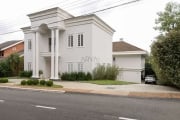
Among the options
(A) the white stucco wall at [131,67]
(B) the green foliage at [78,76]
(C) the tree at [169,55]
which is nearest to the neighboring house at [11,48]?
(A) the white stucco wall at [131,67]

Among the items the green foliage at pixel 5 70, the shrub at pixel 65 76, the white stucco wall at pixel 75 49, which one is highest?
the white stucco wall at pixel 75 49

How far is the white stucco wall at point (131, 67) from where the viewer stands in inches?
1524

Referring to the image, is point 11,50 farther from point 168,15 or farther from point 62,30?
point 168,15

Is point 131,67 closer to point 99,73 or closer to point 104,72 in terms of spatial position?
point 104,72

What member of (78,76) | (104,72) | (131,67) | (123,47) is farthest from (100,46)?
(123,47)

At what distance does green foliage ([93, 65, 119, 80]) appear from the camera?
2632 centimetres

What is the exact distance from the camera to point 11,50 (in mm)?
48062

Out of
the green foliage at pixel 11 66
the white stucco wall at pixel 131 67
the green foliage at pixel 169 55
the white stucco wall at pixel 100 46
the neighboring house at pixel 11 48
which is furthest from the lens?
the neighboring house at pixel 11 48

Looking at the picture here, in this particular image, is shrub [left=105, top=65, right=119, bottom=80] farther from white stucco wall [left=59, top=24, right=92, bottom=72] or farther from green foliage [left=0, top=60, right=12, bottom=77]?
green foliage [left=0, top=60, right=12, bottom=77]

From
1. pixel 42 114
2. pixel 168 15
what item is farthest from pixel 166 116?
pixel 168 15

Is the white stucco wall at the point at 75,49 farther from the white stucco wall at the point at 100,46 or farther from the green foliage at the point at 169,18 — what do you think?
the green foliage at the point at 169,18

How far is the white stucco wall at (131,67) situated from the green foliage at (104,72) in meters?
11.6

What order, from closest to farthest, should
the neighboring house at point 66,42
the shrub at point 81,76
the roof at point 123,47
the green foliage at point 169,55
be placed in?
the green foliage at point 169,55 → the shrub at point 81,76 → the neighboring house at point 66,42 → the roof at point 123,47

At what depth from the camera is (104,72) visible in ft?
87.6
